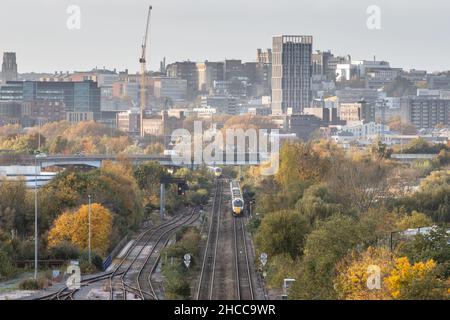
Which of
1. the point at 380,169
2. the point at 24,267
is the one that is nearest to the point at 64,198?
the point at 24,267

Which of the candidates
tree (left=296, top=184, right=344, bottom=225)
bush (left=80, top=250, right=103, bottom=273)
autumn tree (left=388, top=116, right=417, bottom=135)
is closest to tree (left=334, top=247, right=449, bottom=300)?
bush (left=80, top=250, right=103, bottom=273)

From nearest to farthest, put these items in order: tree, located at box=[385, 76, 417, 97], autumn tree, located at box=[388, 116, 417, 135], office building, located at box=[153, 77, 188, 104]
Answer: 1. autumn tree, located at box=[388, 116, 417, 135]
2. tree, located at box=[385, 76, 417, 97]
3. office building, located at box=[153, 77, 188, 104]

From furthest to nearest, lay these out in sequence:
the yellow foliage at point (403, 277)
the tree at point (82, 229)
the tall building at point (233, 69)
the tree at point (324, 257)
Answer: the tall building at point (233, 69) < the tree at point (82, 229) < the tree at point (324, 257) < the yellow foliage at point (403, 277)

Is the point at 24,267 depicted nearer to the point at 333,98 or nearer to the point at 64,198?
the point at 64,198

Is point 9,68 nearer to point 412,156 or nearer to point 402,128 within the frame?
point 402,128

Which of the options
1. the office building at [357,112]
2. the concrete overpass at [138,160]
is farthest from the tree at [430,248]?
the office building at [357,112]

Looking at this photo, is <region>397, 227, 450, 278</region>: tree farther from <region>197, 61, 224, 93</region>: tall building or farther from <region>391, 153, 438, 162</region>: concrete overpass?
<region>197, 61, 224, 93</region>: tall building

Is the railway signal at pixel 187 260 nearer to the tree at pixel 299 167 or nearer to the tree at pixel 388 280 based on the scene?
the tree at pixel 388 280
